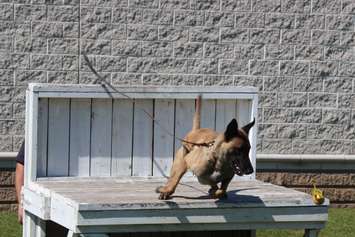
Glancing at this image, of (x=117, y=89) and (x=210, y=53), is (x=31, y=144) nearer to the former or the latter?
(x=117, y=89)

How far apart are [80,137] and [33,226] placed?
75 centimetres

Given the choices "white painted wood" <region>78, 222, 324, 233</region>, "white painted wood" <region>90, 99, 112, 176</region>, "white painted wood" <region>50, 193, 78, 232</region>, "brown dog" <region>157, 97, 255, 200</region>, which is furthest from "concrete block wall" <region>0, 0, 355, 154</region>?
"white painted wood" <region>78, 222, 324, 233</region>

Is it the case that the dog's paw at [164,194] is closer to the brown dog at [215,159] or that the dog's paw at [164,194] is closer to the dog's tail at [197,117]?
the brown dog at [215,159]

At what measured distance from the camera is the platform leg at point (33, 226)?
7184 mm

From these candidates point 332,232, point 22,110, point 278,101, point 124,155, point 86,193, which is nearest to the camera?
point 86,193

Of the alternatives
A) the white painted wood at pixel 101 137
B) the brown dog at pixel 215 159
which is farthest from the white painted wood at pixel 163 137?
the brown dog at pixel 215 159

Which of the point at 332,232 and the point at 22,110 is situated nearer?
the point at 332,232

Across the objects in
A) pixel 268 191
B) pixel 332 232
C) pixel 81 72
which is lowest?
pixel 332 232

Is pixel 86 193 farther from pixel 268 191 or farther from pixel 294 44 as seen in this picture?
pixel 294 44

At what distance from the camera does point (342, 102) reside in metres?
11.7

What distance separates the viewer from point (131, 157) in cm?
751

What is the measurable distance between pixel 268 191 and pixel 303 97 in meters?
4.79

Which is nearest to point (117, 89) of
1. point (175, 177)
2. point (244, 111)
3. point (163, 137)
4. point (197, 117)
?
point (163, 137)

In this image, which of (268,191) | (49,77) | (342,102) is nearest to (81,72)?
(49,77)
